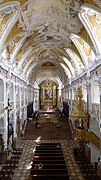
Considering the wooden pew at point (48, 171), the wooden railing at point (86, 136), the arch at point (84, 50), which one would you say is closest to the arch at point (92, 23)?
the arch at point (84, 50)

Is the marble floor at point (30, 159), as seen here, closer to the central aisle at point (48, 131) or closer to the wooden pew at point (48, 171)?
the wooden pew at point (48, 171)

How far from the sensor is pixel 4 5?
9.68 m

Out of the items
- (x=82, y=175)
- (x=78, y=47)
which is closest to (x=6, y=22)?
(x=78, y=47)

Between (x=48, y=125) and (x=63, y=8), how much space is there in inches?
738

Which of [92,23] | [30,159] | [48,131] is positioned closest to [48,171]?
[30,159]

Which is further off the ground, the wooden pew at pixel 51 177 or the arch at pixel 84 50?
the arch at pixel 84 50

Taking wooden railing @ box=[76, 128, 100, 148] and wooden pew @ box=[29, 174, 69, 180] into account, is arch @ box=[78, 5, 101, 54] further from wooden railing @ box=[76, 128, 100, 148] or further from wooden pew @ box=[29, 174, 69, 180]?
wooden pew @ box=[29, 174, 69, 180]

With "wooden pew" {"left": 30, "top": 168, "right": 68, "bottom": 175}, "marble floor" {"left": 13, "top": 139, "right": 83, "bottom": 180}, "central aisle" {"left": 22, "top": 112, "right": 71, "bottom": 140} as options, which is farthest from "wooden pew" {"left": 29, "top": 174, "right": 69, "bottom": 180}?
"central aisle" {"left": 22, "top": 112, "right": 71, "bottom": 140}

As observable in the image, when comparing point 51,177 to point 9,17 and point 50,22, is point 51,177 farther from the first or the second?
point 50,22

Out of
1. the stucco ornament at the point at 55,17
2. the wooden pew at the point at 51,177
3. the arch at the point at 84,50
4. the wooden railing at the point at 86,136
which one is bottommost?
the wooden pew at the point at 51,177

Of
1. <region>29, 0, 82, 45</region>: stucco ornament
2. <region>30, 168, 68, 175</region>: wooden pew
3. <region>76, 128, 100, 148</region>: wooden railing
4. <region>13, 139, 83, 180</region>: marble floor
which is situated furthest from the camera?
<region>76, 128, 100, 148</region>: wooden railing

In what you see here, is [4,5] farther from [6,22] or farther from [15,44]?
[15,44]

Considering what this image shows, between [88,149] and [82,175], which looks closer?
[82,175]

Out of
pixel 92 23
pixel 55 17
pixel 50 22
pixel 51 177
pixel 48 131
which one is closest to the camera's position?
pixel 51 177
